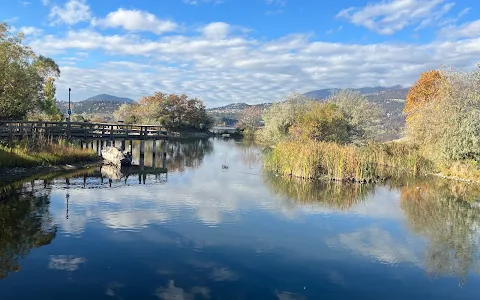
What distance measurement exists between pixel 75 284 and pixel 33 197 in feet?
30.2

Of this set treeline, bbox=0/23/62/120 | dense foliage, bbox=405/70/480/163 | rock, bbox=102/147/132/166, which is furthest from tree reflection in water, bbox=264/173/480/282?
treeline, bbox=0/23/62/120

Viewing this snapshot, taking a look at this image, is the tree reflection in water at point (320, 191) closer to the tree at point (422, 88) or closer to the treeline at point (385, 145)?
the treeline at point (385, 145)

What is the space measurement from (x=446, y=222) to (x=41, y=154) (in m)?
21.8

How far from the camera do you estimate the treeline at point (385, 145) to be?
25.3m

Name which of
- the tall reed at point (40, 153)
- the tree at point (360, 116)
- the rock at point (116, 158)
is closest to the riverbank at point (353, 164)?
the tree at point (360, 116)

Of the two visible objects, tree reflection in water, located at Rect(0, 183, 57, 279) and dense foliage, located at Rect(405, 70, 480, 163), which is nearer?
tree reflection in water, located at Rect(0, 183, 57, 279)

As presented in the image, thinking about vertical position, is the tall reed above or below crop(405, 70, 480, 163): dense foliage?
below

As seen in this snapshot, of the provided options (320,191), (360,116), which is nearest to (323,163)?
(320,191)

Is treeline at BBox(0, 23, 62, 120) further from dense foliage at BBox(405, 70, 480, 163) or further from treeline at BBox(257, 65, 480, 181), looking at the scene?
dense foliage at BBox(405, 70, 480, 163)

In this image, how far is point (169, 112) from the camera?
81.6 meters

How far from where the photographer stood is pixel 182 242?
11.4 m

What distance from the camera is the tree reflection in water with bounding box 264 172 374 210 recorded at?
61.2 ft

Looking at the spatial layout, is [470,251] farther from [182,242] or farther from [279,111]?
[279,111]

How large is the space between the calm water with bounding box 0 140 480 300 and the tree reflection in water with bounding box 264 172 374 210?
0.53ft
